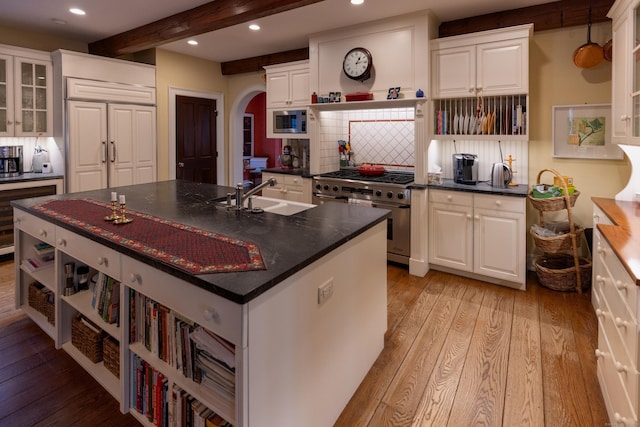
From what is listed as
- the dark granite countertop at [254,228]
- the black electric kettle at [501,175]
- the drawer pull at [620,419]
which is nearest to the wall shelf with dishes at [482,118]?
the black electric kettle at [501,175]

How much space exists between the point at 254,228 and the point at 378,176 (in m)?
2.63

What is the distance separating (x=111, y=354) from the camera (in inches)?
81.8

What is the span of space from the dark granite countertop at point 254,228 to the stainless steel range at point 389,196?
1.60m

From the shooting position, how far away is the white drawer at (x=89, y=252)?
5.95 ft

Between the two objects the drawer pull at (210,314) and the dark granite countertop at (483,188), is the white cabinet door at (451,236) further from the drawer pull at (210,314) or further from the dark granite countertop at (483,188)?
the drawer pull at (210,314)

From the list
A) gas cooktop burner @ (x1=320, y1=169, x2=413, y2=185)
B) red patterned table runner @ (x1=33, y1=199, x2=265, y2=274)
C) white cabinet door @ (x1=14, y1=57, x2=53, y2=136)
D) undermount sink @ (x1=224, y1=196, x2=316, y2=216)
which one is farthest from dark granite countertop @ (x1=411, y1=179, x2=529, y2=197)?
white cabinet door @ (x1=14, y1=57, x2=53, y2=136)

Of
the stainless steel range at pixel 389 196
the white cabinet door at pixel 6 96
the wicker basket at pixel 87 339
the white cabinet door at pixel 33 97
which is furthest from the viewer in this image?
the white cabinet door at pixel 33 97

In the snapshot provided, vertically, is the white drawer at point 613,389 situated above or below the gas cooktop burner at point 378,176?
below

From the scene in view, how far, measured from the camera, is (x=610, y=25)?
3.31 meters

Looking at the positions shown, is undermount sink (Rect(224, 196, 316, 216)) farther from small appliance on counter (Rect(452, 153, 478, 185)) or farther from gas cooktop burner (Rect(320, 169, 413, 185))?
Answer: small appliance on counter (Rect(452, 153, 478, 185))

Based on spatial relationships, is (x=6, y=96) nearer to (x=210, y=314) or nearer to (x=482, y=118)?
(x=210, y=314)

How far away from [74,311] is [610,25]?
15.4 ft

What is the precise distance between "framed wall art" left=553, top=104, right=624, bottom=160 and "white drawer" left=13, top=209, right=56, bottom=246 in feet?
13.5

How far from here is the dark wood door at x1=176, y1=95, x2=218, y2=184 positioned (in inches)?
225
